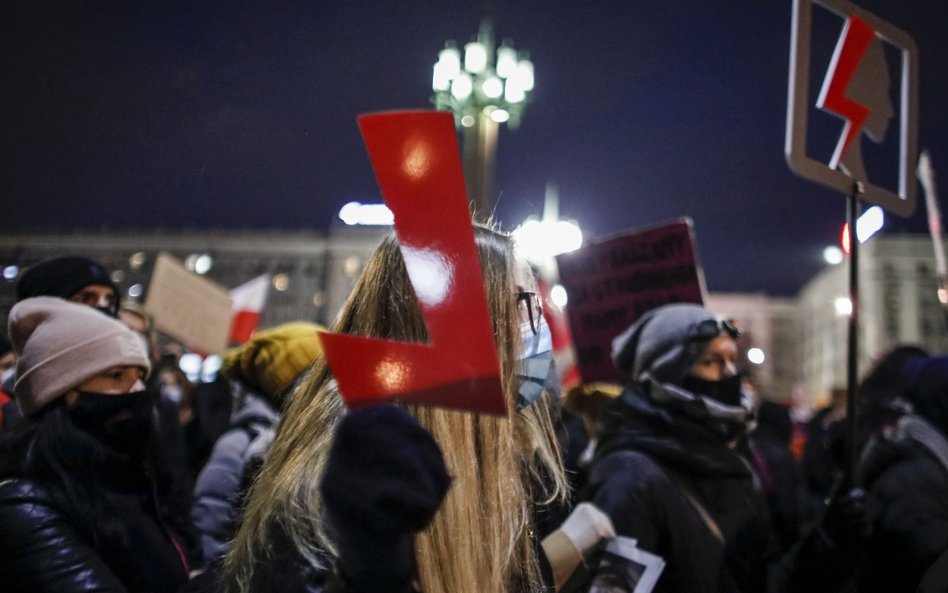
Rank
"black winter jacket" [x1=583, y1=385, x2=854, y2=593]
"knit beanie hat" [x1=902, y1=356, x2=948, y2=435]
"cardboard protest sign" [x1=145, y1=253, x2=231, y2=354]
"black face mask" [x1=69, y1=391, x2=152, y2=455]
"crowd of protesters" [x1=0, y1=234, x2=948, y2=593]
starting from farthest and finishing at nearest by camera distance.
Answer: "cardboard protest sign" [x1=145, y1=253, x2=231, y2=354], "knit beanie hat" [x1=902, y1=356, x2=948, y2=435], "black winter jacket" [x1=583, y1=385, x2=854, y2=593], "black face mask" [x1=69, y1=391, x2=152, y2=455], "crowd of protesters" [x1=0, y1=234, x2=948, y2=593]

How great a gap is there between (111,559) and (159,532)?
10.5 inches

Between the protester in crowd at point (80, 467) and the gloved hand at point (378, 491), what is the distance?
4.30ft

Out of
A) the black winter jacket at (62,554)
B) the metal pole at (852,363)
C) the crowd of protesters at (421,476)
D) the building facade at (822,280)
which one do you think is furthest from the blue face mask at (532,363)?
the building facade at (822,280)

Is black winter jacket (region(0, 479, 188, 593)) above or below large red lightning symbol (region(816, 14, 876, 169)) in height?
below

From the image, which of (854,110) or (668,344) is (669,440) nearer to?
(668,344)

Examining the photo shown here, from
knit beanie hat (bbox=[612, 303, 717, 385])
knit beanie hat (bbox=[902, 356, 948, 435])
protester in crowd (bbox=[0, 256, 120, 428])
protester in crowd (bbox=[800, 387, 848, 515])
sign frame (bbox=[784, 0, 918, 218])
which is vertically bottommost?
protester in crowd (bbox=[800, 387, 848, 515])

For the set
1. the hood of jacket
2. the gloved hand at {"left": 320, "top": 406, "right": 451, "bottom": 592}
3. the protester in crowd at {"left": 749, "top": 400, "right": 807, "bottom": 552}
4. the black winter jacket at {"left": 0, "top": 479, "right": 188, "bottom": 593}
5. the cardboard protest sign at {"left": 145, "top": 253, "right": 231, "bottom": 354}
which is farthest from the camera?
the cardboard protest sign at {"left": 145, "top": 253, "right": 231, "bottom": 354}

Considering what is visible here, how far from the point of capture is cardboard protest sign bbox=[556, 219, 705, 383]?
16.4 feet

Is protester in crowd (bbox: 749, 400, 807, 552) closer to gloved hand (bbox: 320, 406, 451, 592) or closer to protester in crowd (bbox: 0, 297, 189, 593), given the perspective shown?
protester in crowd (bbox: 0, 297, 189, 593)

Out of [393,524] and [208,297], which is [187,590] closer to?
[393,524]

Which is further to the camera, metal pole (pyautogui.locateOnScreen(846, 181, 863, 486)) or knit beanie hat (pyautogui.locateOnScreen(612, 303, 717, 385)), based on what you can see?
knit beanie hat (pyautogui.locateOnScreen(612, 303, 717, 385))

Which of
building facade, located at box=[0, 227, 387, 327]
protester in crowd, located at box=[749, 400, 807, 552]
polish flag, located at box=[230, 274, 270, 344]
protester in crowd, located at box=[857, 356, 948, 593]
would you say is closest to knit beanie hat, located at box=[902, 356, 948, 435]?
protester in crowd, located at box=[857, 356, 948, 593]

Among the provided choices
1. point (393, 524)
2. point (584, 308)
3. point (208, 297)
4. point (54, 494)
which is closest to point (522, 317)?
point (393, 524)

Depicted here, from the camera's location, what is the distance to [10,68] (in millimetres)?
2301
